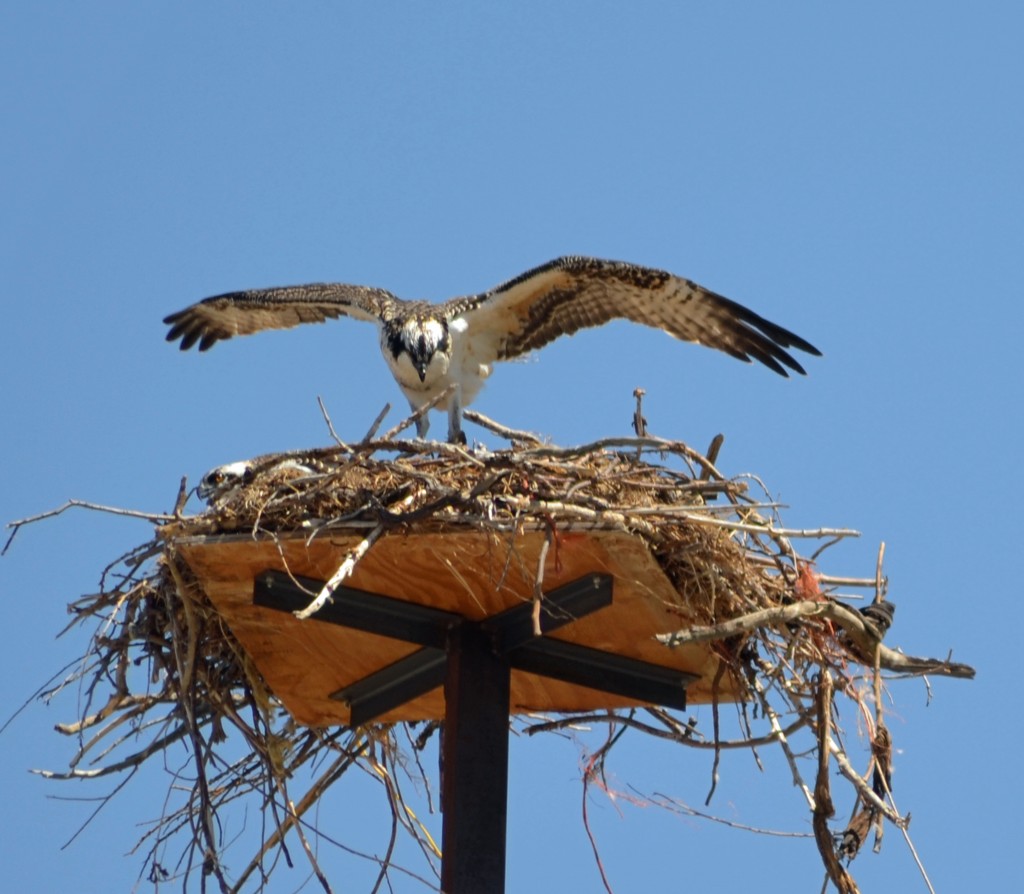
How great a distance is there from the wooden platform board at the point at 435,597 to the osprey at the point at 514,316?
6.77 ft

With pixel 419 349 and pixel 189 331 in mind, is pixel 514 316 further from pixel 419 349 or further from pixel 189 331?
pixel 189 331

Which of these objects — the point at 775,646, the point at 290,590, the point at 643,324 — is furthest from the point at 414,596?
the point at 643,324

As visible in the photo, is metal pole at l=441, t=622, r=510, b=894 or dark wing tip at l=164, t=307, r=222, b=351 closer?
metal pole at l=441, t=622, r=510, b=894

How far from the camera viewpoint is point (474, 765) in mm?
5805

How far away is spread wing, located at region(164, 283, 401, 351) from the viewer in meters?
9.12

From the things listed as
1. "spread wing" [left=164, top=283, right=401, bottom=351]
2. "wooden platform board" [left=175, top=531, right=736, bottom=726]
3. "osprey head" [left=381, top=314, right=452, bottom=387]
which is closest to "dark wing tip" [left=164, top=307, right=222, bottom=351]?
"spread wing" [left=164, top=283, right=401, bottom=351]

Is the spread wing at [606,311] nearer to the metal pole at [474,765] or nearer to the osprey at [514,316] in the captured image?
the osprey at [514,316]

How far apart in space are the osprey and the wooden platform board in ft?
6.77

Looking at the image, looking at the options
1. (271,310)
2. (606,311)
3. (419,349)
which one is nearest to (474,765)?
(419,349)

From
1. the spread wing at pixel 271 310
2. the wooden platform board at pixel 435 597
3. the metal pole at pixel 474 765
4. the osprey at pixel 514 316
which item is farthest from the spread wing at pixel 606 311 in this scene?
the metal pole at pixel 474 765

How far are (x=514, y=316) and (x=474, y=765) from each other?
11.4 feet

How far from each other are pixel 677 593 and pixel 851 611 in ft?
1.91

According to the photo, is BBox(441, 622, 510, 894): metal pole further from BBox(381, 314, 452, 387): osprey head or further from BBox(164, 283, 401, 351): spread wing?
BBox(164, 283, 401, 351): spread wing

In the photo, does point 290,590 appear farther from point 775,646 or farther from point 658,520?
point 775,646
